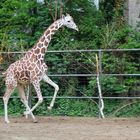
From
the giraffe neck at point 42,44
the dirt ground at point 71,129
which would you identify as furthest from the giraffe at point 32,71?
the dirt ground at point 71,129

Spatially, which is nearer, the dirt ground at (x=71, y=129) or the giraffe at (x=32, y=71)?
the dirt ground at (x=71, y=129)

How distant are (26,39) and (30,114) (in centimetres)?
337

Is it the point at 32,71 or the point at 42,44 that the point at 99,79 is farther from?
the point at 32,71

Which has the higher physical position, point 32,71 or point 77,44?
point 77,44

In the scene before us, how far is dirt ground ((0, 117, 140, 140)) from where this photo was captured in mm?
9359

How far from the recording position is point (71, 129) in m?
10.5

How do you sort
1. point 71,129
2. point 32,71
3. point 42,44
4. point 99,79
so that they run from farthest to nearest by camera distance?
point 99,79 < point 42,44 < point 32,71 < point 71,129

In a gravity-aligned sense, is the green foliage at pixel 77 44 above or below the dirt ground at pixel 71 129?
above

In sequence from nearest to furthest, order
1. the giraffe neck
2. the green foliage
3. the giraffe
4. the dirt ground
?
the dirt ground, the giraffe, the giraffe neck, the green foliage

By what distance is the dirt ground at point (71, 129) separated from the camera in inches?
368

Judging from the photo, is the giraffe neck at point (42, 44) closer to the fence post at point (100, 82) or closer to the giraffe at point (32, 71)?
the giraffe at point (32, 71)

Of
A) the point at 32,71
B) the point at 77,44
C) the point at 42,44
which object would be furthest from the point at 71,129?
the point at 77,44

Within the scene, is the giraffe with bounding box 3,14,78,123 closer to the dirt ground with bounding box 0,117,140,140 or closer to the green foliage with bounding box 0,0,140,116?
the dirt ground with bounding box 0,117,140,140

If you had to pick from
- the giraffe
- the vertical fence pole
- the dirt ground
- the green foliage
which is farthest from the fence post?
the giraffe
